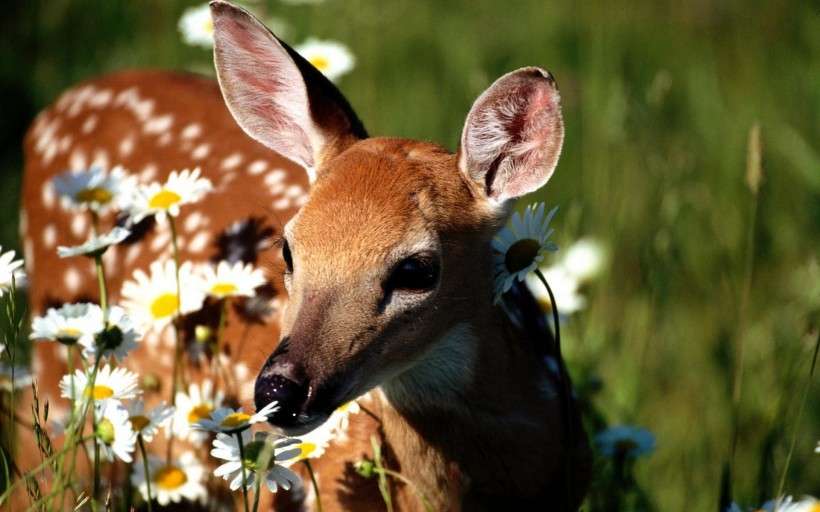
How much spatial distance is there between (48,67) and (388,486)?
139 inches

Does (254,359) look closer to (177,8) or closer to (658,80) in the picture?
(658,80)

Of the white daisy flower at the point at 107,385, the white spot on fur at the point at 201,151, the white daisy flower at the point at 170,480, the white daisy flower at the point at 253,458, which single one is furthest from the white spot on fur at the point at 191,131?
the white daisy flower at the point at 253,458

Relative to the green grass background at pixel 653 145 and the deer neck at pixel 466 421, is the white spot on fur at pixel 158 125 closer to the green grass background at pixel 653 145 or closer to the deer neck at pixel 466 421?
the green grass background at pixel 653 145

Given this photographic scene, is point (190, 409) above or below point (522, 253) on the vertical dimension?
below

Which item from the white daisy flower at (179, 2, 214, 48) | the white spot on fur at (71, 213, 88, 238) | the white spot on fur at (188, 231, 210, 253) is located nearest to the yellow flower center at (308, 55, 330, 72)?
the white daisy flower at (179, 2, 214, 48)

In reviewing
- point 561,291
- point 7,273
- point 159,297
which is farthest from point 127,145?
point 7,273

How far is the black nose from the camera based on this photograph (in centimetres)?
249

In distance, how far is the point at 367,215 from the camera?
280cm

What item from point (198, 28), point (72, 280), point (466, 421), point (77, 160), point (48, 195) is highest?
point (198, 28)

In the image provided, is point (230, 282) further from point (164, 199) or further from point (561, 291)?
point (561, 291)

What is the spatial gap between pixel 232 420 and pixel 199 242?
4.75ft

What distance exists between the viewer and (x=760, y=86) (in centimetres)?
618

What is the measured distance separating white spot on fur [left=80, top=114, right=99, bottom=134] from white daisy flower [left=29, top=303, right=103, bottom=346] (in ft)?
Answer: 5.74

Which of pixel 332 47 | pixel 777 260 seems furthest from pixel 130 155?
pixel 777 260
